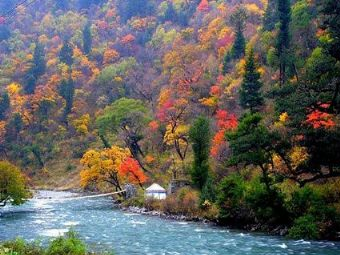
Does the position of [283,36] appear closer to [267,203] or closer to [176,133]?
[176,133]

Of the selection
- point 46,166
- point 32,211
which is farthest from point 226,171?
point 46,166

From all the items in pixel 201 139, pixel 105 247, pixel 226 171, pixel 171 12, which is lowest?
pixel 105 247

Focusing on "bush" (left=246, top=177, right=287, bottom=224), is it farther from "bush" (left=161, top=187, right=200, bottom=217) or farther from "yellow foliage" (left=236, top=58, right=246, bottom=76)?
"yellow foliage" (left=236, top=58, right=246, bottom=76)

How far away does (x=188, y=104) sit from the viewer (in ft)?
199

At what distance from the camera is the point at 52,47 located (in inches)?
4678

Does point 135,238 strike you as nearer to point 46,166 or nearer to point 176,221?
point 176,221

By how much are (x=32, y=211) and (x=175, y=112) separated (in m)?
21.0

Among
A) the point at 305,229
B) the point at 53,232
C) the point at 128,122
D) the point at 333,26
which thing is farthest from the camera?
the point at 128,122

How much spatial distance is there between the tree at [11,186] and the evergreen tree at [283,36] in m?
28.3

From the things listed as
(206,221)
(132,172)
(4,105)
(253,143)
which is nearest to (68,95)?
(4,105)

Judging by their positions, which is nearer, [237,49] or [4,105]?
[237,49]

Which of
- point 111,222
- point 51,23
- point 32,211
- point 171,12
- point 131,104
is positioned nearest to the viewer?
point 111,222

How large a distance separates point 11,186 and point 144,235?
18.6 meters

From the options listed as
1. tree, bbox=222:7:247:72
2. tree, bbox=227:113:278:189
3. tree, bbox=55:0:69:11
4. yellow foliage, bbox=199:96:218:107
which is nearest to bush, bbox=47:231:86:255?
tree, bbox=227:113:278:189
